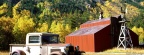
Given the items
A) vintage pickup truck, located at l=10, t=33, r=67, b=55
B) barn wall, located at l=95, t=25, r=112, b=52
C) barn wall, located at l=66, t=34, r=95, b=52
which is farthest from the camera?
barn wall, located at l=66, t=34, r=95, b=52

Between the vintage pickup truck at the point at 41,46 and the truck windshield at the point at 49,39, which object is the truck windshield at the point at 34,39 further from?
the truck windshield at the point at 49,39

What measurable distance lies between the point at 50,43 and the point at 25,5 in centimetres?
17440

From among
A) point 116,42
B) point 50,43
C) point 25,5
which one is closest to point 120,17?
point 116,42

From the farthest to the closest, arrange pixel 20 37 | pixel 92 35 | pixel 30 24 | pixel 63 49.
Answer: pixel 30 24, pixel 20 37, pixel 92 35, pixel 63 49

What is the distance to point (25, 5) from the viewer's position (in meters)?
185

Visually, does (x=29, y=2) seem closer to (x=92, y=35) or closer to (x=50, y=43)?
(x=92, y=35)

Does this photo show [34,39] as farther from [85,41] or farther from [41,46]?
[85,41]

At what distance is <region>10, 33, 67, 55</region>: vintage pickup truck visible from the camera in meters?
14.3

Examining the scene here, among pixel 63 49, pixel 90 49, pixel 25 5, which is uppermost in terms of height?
pixel 25 5

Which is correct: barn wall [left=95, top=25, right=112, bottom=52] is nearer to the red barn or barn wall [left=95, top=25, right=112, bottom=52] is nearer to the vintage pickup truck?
the red barn

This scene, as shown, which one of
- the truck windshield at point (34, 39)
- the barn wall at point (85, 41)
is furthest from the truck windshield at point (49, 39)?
the barn wall at point (85, 41)

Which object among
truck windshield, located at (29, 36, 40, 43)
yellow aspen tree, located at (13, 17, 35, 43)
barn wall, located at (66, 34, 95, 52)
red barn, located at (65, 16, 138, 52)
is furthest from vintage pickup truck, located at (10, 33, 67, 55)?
yellow aspen tree, located at (13, 17, 35, 43)

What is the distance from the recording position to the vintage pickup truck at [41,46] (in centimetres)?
1429

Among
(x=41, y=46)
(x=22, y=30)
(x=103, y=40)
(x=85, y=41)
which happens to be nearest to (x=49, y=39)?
(x=41, y=46)
